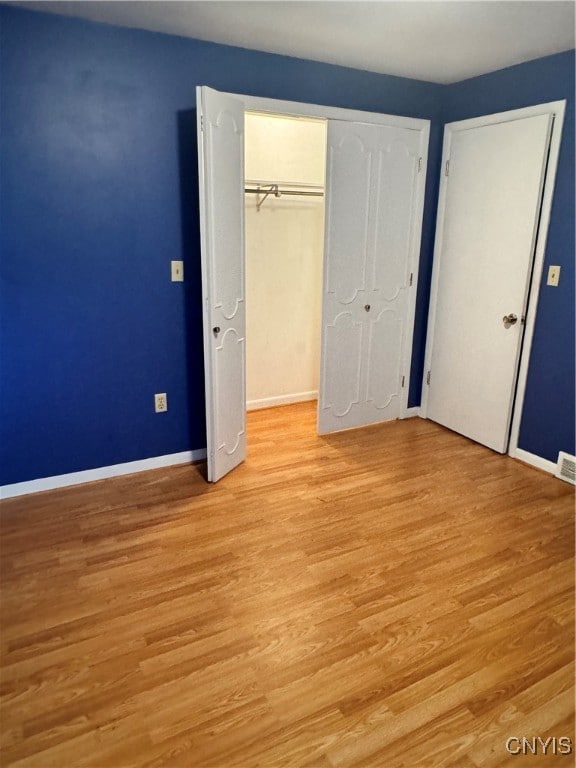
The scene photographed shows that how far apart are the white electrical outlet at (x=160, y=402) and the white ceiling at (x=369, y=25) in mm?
1925

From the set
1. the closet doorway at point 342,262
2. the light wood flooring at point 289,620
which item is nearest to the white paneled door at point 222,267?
the closet doorway at point 342,262

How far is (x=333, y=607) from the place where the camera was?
2098 millimetres

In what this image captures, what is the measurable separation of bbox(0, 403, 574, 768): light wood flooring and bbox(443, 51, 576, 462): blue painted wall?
309 mm

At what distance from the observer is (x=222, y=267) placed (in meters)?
2.80

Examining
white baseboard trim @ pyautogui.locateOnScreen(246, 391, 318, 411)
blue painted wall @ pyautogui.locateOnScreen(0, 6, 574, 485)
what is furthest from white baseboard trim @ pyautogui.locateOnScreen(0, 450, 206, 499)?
white baseboard trim @ pyautogui.locateOnScreen(246, 391, 318, 411)

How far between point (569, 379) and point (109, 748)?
2.84 m

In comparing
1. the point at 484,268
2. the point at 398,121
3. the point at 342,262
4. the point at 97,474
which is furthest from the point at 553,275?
the point at 97,474

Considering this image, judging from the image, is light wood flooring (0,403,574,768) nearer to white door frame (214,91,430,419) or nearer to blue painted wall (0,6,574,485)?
blue painted wall (0,6,574,485)

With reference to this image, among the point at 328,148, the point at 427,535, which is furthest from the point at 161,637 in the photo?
the point at 328,148

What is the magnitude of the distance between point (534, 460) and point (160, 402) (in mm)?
2366

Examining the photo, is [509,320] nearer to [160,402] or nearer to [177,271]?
[177,271]

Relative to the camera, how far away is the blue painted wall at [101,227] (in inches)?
99.3

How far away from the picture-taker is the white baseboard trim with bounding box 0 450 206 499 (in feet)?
9.46

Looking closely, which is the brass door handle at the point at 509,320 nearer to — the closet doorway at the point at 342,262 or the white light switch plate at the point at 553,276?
the white light switch plate at the point at 553,276
